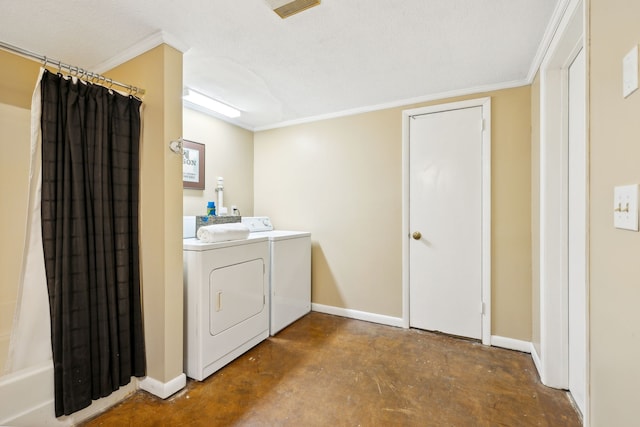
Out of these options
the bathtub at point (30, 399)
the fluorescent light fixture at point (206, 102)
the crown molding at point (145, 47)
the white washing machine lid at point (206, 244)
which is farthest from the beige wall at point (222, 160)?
the bathtub at point (30, 399)

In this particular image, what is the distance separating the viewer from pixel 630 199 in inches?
29.7

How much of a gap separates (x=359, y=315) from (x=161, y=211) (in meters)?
2.12

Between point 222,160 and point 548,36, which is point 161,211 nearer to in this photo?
point 222,160

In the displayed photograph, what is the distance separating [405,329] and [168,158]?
244 centimetres

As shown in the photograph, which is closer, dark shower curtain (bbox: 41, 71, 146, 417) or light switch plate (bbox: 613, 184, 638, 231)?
light switch plate (bbox: 613, 184, 638, 231)

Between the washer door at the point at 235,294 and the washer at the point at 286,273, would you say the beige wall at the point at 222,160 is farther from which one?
the washer door at the point at 235,294

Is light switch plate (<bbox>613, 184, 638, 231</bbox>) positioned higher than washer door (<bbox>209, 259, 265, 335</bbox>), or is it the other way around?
light switch plate (<bbox>613, 184, 638, 231</bbox>)

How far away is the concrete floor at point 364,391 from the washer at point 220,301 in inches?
4.6

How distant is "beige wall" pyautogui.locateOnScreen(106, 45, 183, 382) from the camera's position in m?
1.68

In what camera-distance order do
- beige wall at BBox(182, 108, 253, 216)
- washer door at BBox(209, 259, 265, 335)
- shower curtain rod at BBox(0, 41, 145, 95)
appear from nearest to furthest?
shower curtain rod at BBox(0, 41, 145, 95) → washer door at BBox(209, 259, 265, 335) → beige wall at BBox(182, 108, 253, 216)

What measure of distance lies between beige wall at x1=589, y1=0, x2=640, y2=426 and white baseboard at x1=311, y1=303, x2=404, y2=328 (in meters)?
1.81

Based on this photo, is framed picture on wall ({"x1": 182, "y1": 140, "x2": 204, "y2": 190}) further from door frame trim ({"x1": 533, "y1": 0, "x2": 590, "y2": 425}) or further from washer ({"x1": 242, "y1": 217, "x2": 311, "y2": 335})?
door frame trim ({"x1": 533, "y1": 0, "x2": 590, "y2": 425})

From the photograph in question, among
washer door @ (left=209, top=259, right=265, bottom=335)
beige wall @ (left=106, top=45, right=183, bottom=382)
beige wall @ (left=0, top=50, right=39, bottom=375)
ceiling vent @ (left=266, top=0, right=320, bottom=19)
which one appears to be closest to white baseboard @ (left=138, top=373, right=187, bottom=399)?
beige wall @ (left=106, top=45, right=183, bottom=382)

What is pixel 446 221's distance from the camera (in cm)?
250
